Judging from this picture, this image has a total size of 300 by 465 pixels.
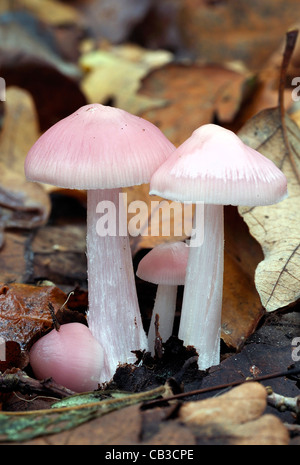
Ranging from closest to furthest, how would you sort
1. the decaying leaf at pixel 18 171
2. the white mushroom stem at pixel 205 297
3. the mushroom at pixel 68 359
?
the mushroom at pixel 68 359
the white mushroom stem at pixel 205 297
the decaying leaf at pixel 18 171

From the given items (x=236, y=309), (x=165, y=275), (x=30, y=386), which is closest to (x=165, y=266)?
(x=165, y=275)

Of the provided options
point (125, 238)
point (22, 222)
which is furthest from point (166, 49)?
point (125, 238)

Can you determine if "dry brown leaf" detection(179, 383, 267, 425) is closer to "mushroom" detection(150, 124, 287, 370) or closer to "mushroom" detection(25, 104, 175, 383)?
"mushroom" detection(150, 124, 287, 370)

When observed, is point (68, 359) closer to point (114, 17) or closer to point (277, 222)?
point (277, 222)

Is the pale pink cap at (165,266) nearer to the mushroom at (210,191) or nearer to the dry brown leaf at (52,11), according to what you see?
the mushroom at (210,191)

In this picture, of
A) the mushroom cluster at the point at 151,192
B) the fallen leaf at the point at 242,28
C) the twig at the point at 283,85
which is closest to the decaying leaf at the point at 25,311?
the mushroom cluster at the point at 151,192

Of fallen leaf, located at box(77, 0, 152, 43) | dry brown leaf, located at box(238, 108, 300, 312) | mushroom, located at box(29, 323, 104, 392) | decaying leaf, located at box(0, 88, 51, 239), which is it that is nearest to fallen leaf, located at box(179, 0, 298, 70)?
fallen leaf, located at box(77, 0, 152, 43)

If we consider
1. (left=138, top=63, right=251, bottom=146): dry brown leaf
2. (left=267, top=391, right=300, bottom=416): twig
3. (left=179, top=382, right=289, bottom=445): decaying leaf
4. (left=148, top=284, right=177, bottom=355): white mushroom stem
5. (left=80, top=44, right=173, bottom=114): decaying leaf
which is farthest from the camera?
(left=80, top=44, right=173, bottom=114): decaying leaf
